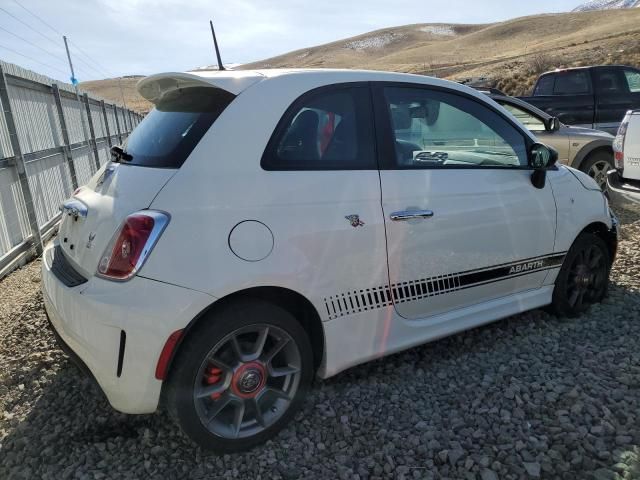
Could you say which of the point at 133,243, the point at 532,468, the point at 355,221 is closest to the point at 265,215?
the point at 355,221

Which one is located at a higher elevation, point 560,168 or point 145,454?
point 560,168

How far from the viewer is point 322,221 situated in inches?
99.7

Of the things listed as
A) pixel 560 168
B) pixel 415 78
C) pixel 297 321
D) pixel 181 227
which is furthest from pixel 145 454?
pixel 560 168

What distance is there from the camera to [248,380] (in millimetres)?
2508

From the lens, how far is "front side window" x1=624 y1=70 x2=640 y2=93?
29.9 feet

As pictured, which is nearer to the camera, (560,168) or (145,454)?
(145,454)

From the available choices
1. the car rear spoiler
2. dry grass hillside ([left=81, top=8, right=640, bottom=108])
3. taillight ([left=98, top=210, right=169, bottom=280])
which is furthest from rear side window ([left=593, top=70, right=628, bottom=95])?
taillight ([left=98, top=210, right=169, bottom=280])

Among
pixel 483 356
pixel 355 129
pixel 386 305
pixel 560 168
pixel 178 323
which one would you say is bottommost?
pixel 483 356

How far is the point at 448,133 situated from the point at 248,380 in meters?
1.93

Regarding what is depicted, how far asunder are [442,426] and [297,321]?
952 mm

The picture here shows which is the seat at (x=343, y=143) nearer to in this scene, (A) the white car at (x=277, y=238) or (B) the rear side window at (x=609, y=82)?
(A) the white car at (x=277, y=238)

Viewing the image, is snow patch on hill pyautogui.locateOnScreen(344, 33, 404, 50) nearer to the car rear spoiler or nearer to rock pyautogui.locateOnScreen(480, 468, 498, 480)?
the car rear spoiler

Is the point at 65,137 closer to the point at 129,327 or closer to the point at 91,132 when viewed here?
the point at 91,132

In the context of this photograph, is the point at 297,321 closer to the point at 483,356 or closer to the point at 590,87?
the point at 483,356
